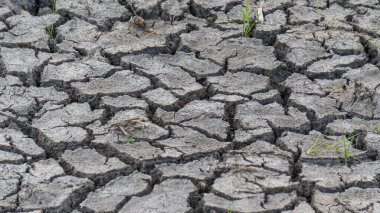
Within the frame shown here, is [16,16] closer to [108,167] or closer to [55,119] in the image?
[55,119]

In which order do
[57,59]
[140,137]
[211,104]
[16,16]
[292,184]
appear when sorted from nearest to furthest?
1. [292,184]
2. [140,137]
3. [211,104]
4. [57,59]
5. [16,16]

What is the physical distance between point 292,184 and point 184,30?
1.32 m

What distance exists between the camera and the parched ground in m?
3.21

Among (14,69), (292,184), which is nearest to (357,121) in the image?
(292,184)

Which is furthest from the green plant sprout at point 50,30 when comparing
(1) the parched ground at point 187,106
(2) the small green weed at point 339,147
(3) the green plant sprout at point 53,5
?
(2) the small green weed at point 339,147

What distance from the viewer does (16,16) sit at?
4461mm

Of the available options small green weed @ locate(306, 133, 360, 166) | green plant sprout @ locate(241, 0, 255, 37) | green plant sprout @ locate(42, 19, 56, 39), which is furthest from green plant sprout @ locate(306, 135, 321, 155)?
green plant sprout @ locate(42, 19, 56, 39)

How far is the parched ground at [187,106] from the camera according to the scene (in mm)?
3215

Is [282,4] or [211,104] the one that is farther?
[282,4]

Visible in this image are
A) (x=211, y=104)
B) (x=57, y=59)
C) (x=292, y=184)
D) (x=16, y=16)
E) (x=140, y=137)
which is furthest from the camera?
(x=16, y=16)

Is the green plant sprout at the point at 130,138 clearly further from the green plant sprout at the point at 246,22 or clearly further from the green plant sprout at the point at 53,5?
the green plant sprout at the point at 53,5

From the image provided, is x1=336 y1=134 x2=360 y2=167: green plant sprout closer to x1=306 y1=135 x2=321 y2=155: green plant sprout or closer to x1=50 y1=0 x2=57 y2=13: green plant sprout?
x1=306 y1=135 x2=321 y2=155: green plant sprout

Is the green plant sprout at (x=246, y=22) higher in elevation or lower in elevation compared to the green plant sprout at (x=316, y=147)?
higher

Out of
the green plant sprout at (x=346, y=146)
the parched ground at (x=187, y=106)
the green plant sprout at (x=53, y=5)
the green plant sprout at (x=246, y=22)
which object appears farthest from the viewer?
the green plant sprout at (x=53, y=5)
